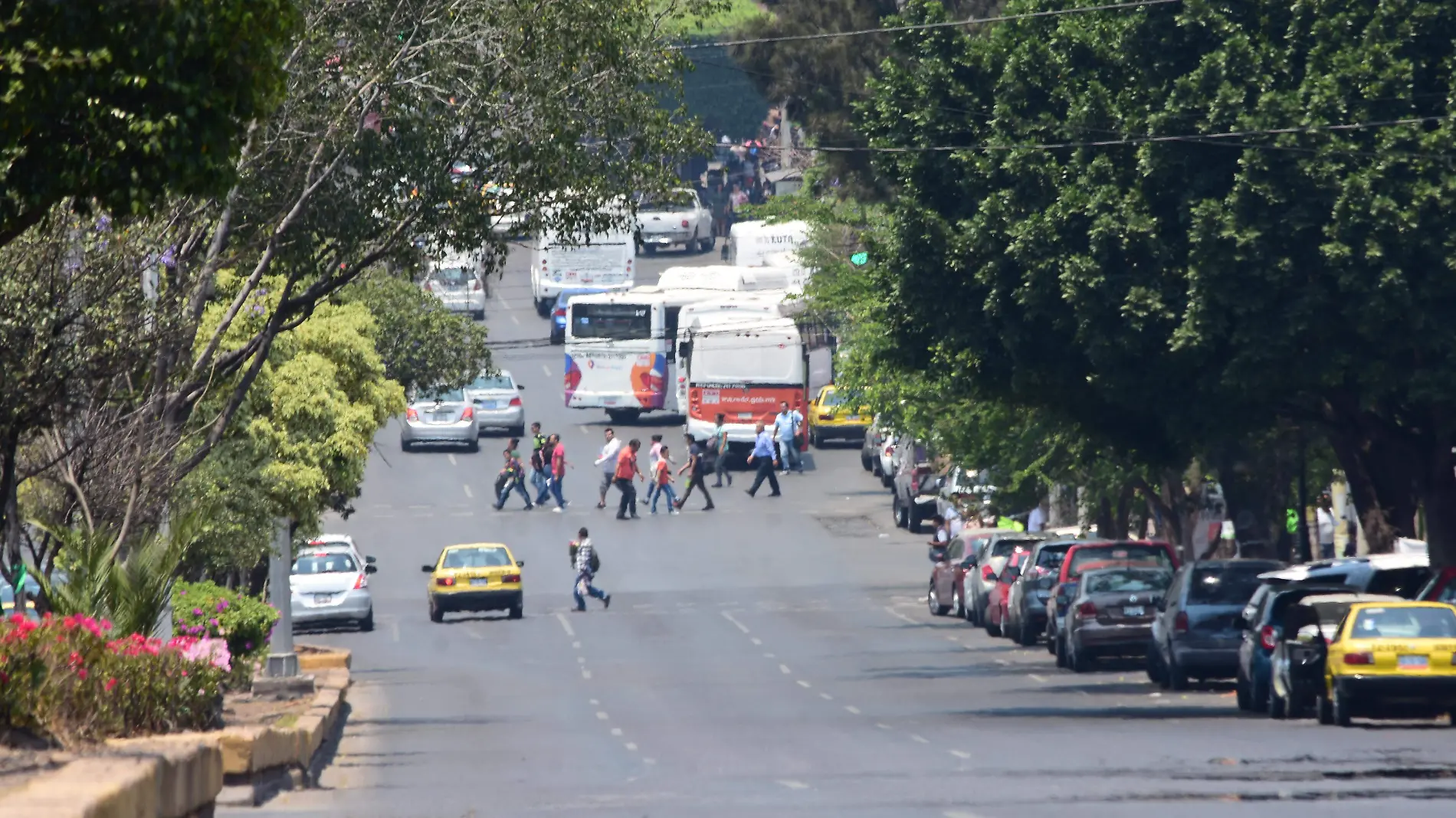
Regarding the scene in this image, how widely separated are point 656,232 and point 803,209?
77.4ft

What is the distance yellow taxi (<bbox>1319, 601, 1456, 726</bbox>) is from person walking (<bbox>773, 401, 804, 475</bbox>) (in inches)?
1406

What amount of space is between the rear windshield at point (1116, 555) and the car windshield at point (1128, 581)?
0.91 metres

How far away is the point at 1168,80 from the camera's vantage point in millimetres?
27688

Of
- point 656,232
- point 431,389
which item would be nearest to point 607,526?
point 431,389

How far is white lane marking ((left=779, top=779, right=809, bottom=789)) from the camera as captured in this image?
680 inches

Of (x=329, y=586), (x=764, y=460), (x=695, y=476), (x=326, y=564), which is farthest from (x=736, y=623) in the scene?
(x=764, y=460)

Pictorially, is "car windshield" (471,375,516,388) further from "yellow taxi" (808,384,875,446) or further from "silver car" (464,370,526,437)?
"yellow taxi" (808,384,875,446)

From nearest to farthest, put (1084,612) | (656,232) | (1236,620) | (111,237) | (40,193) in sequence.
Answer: (40,193) → (111,237) → (1236,620) → (1084,612) → (656,232)

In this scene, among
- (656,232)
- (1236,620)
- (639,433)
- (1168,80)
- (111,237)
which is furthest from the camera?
(656,232)

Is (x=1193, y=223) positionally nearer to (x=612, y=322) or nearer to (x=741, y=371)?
(x=741, y=371)

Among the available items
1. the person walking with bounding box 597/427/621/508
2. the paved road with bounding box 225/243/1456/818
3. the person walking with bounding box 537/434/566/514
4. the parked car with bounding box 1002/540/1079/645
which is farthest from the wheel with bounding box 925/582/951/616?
the person walking with bounding box 537/434/566/514

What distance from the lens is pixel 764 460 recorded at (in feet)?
178

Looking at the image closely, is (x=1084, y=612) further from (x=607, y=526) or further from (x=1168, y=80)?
(x=607, y=526)

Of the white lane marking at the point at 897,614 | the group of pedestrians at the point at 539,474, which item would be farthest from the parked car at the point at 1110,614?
the group of pedestrians at the point at 539,474
